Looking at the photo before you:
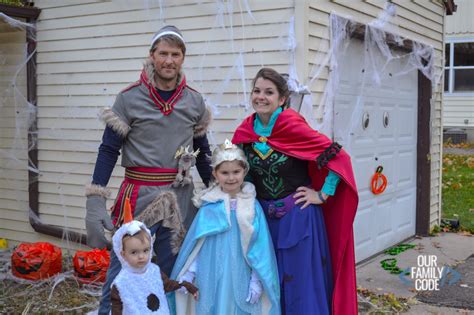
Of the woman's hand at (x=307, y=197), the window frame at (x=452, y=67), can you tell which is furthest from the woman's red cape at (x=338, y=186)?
the window frame at (x=452, y=67)

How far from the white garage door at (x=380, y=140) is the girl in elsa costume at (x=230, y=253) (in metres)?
2.36

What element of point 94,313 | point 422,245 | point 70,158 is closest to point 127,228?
point 94,313

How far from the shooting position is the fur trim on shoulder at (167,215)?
351 cm

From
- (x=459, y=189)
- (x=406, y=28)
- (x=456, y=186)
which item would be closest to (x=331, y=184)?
(x=406, y=28)

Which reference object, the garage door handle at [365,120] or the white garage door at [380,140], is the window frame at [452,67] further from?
the garage door handle at [365,120]

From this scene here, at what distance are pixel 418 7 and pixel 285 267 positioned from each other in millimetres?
4752

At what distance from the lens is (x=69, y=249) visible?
6.76m

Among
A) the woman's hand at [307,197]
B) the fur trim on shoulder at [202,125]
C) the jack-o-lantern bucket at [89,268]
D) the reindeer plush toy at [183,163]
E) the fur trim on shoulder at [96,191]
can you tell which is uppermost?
the fur trim on shoulder at [202,125]

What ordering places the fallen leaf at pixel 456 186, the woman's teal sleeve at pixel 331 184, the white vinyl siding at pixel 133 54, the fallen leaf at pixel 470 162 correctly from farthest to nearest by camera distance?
the fallen leaf at pixel 470 162 < the fallen leaf at pixel 456 186 < the white vinyl siding at pixel 133 54 < the woman's teal sleeve at pixel 331 184

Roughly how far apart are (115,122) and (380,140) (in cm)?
403

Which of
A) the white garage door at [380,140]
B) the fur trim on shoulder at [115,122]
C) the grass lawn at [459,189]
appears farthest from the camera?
the grass lawn at [459,189]

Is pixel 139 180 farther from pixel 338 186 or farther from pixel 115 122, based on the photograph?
pixel 338 186

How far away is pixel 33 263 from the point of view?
583cm

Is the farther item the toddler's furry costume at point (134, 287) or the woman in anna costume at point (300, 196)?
the woman in anna costume at point (300, 196)
